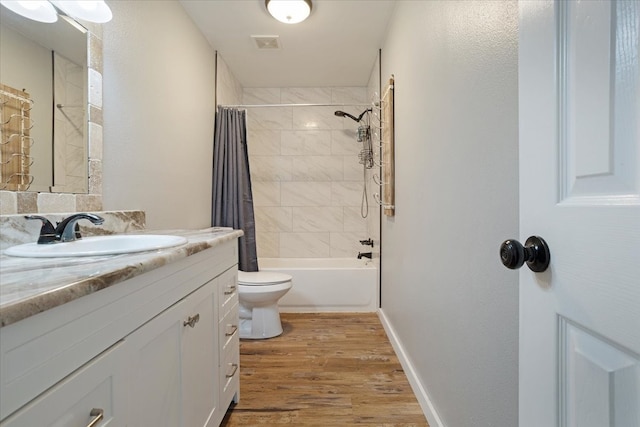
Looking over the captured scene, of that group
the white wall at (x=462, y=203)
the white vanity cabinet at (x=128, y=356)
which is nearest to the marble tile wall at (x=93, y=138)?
the white vanity cabinet at (x=128, y=356)

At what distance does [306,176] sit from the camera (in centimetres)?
365

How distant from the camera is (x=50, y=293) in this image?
1.58 feet

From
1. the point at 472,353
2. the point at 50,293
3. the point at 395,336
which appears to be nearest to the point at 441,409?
the point at 472,353

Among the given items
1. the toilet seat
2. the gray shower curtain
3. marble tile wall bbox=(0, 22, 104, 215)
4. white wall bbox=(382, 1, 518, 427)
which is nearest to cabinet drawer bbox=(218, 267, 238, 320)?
marble tile wall bbox=(0, 22, 104, 215)

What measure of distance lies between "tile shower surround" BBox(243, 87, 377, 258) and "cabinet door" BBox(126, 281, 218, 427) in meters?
2.40

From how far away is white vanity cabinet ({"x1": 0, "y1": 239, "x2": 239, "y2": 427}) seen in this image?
1.54 ft

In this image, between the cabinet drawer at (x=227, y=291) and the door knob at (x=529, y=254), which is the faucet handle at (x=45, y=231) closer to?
the cabinet drawer at (x=227, y=291)

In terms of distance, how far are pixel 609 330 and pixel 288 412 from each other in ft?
4.91

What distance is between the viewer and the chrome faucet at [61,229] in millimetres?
1035

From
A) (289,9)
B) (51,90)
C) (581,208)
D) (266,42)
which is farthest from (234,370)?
(266,42)

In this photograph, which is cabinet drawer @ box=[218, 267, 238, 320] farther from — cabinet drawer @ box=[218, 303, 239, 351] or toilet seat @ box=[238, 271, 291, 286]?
toilet seat @ box=[238, 271, 291, 286]

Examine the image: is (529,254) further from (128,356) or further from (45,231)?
(45,231)

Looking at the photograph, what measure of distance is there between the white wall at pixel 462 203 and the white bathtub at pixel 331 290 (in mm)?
1061

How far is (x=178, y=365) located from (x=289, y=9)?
6.88 ft
